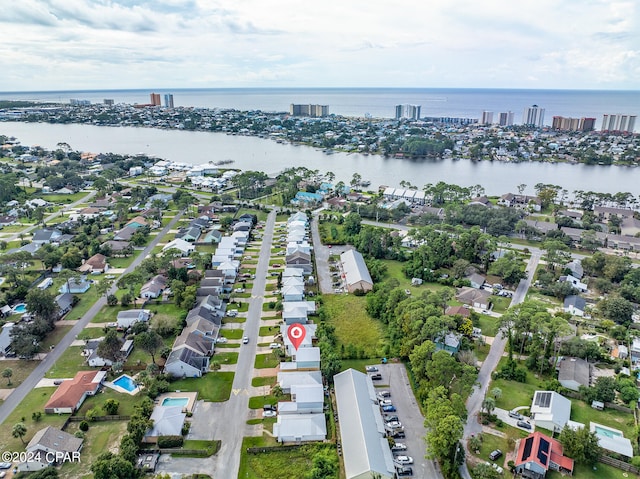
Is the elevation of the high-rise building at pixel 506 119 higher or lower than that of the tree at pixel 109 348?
Result: higher

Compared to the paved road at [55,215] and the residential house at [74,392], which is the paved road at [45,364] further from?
the paved road at [55,215]

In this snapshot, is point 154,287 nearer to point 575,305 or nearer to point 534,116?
point 575,305

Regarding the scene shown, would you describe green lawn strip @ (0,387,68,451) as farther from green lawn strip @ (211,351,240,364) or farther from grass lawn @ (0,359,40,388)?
green lawn strip @ (211,351,240,364)

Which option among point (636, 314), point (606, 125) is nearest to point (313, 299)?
point (636, 314)

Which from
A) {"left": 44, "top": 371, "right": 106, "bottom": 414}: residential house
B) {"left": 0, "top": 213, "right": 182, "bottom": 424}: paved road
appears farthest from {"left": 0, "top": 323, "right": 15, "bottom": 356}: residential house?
{"left": 44, "top": 371, "right": 106, "bottom": 414}: residential house

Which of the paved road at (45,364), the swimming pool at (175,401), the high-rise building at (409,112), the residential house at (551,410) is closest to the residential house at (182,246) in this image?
the paved road at (45,364)
